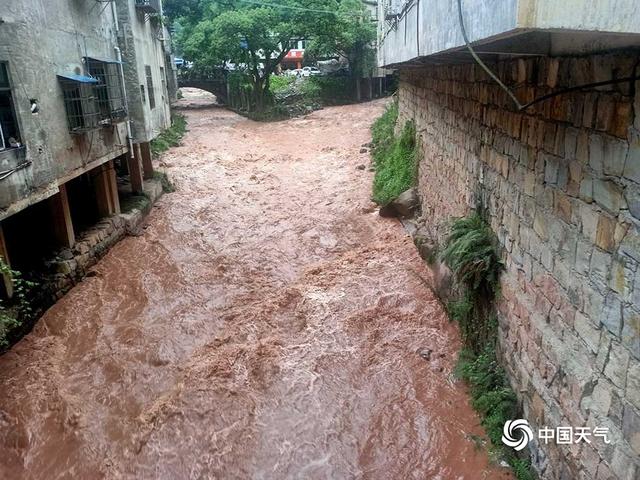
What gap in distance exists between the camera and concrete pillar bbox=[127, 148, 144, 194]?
1365 cm

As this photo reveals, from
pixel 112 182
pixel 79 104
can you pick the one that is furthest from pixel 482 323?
pixel 112 182

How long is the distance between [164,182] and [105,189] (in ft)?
13.2

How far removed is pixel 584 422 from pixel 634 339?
93 cm

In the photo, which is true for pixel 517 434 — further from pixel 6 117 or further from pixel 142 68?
pixel 142 68

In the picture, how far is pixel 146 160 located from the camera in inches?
613

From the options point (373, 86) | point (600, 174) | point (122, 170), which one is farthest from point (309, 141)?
point (600, 174)

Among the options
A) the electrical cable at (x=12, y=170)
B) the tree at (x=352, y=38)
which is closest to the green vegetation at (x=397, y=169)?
the electrical cable at (x=12, y=170)

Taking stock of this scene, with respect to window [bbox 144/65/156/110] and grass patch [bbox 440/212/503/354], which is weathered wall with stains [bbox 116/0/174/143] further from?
grass patch [bbox 440/212/503/354]

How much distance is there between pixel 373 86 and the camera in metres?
32.5

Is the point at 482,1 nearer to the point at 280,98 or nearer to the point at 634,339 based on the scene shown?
the point at 634,339

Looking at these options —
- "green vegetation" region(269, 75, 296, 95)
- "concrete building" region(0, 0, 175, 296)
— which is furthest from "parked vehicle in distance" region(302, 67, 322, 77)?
"concrete building" region(0, 0, 175, 296)

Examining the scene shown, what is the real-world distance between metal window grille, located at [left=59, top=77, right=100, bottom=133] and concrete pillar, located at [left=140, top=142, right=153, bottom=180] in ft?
16.9

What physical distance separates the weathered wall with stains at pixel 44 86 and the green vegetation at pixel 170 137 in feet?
31.6

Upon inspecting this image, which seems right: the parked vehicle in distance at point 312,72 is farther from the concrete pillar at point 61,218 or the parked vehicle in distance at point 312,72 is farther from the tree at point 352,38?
the concrete pillar at point 61,218
